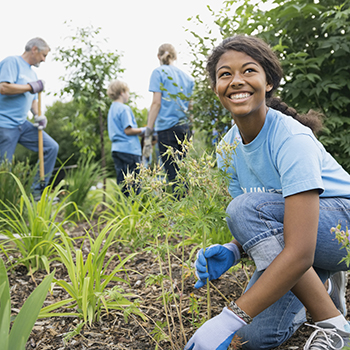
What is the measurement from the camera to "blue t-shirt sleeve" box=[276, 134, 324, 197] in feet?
4.23

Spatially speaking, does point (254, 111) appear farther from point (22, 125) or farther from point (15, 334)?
point (22, 125)

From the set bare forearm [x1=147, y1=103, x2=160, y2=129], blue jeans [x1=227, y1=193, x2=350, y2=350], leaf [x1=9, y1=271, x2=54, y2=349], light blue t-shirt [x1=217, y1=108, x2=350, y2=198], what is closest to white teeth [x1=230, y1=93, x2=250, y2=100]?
light blue t-shirt [x1=217, y1=108, x2=350, y2=198]

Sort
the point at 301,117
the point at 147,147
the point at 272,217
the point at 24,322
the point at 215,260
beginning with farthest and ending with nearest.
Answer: the point at 147,147 < the point at 301,117 < the point at 215,260 < the point at 272,217 < the point at 24,322

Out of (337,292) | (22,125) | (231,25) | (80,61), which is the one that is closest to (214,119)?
(231,25)

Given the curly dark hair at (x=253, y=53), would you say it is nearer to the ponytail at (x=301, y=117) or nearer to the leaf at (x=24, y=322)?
the ponytail at (x=301, y=117)

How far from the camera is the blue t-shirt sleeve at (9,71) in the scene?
4.38 metres

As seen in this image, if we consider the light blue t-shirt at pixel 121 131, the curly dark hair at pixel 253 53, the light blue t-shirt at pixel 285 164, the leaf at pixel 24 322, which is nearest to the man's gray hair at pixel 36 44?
the light blue t-shirt at pixel 121 131

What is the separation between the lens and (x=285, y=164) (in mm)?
1384

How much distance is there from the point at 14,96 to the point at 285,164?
415cm

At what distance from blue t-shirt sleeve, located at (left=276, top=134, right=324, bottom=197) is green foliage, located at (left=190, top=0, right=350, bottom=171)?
54.2 inches

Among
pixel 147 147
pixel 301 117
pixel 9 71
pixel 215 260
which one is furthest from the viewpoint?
pixel 147 147

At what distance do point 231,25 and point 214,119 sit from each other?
2.54 feet

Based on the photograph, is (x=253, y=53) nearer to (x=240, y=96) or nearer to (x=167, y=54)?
(x=240, y=96)

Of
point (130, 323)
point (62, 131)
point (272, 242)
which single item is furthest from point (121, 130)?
point (62, 131)
